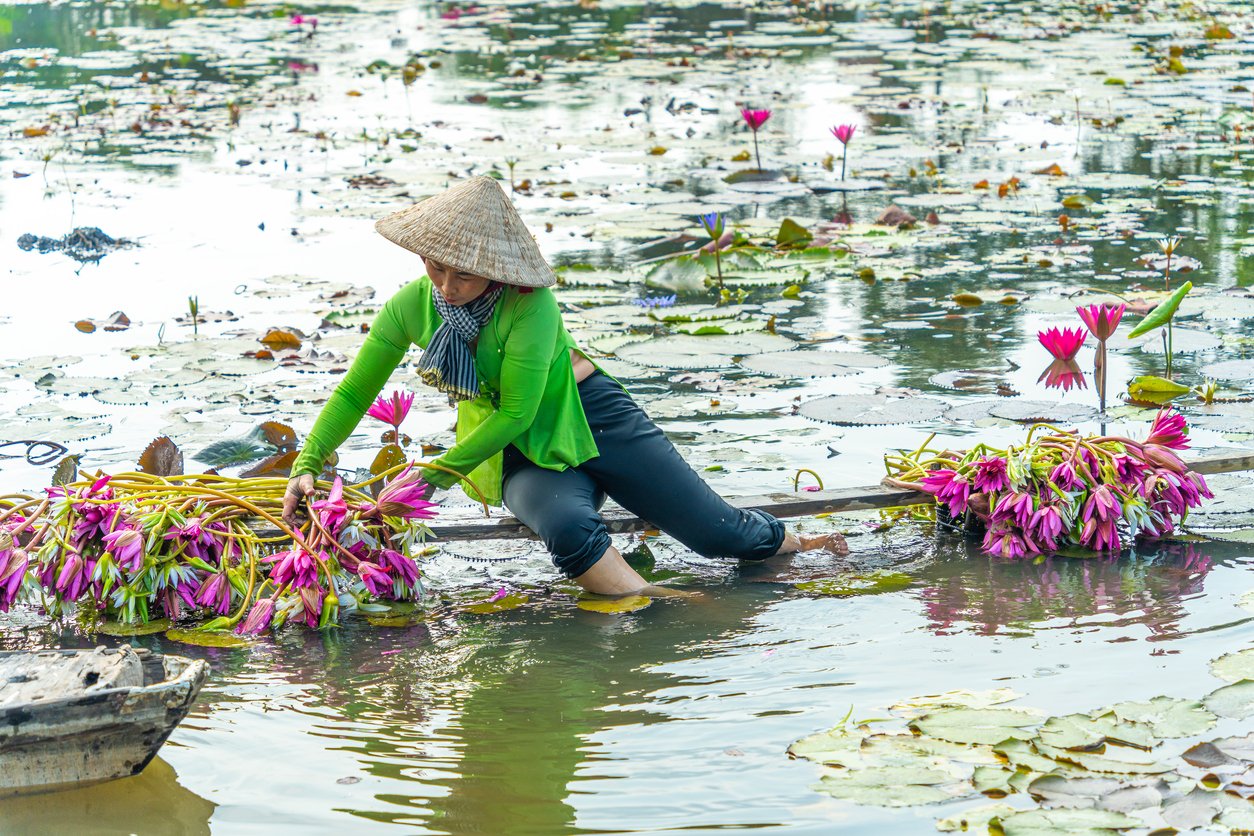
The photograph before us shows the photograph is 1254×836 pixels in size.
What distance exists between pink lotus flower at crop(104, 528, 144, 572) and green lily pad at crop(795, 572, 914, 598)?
1583 mm

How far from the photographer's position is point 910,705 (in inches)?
111

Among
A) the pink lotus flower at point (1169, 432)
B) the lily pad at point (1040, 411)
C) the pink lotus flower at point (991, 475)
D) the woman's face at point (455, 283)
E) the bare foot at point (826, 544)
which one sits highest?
the woman's face at point (455, 283)

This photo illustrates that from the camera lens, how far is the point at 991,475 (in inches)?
149

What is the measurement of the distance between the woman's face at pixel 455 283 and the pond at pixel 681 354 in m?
0.75

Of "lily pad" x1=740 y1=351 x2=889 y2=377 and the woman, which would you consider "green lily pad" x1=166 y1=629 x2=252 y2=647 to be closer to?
the woman

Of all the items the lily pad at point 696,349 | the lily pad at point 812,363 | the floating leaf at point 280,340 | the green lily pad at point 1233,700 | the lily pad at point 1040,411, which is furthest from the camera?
the floating leaf at point 280,340

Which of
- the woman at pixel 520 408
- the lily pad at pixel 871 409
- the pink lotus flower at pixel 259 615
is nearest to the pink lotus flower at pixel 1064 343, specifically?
the lily pad at pixel 871 409

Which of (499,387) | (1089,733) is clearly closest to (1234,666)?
(1089,733)

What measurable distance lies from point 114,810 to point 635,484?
5.00 feet

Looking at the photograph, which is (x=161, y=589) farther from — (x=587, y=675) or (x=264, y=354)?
(x=264, y=354)

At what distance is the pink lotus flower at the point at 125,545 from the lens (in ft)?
10.6

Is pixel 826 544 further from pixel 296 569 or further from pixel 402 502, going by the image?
pixel 296 569

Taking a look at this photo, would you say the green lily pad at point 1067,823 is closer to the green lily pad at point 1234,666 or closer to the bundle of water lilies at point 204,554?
the green lily pad at point 1234,666

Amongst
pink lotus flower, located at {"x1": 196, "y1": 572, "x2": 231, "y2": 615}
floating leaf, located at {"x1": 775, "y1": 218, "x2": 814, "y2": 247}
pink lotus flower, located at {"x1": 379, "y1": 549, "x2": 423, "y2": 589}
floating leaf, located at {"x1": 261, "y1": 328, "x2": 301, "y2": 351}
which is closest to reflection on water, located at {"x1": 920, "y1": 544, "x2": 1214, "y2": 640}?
pink lotus flower, located at {"x1": 379, "y1": 549, "x2": 423, "y2": 589}
